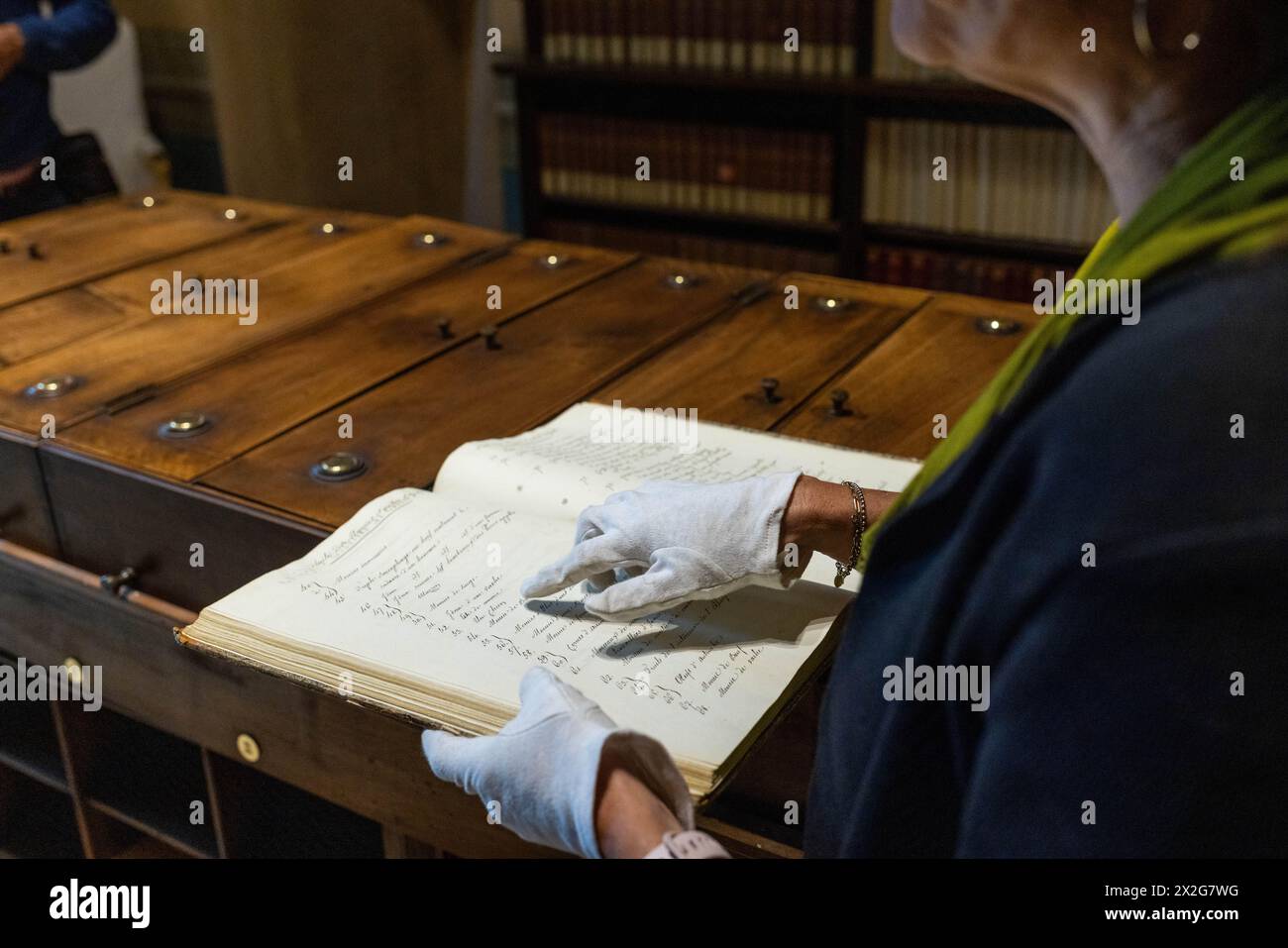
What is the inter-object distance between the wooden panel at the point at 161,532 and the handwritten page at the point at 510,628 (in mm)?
149

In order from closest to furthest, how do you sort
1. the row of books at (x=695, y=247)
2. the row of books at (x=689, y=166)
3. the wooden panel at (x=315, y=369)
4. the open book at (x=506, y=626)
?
the open book at (x=506, y=626) → the wooden panel at (x=315, y=369) → the row of books at (x=689, y=166) → the row of books at (x=695, y=247)

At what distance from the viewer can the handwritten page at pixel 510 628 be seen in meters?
0.82

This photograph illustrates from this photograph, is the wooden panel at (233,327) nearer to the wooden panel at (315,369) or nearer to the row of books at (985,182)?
the wooden panel at (315,369)

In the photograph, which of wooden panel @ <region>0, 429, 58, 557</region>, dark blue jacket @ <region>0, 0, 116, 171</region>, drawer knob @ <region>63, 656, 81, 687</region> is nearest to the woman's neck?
wooden panel @ <region>0, 429, 58, 557</region>

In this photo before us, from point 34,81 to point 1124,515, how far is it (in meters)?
2.78

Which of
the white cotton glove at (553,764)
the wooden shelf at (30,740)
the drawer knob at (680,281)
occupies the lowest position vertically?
the wooden shelf at (30,740)

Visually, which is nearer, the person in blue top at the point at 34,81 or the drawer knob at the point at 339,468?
the drawer knob at the point at 339,468

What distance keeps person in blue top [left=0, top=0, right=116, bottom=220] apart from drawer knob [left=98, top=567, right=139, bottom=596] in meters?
1.52

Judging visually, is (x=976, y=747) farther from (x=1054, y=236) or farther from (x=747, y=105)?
(x=747, y=105)

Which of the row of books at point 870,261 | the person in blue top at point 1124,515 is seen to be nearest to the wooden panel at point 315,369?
the person in blue top at point 1124,515

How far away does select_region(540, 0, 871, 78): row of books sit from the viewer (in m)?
3.14

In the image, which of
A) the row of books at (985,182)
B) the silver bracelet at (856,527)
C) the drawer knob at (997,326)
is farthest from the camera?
the row of books at (985,182)

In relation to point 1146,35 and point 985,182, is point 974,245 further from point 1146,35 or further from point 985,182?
point 1146,35
